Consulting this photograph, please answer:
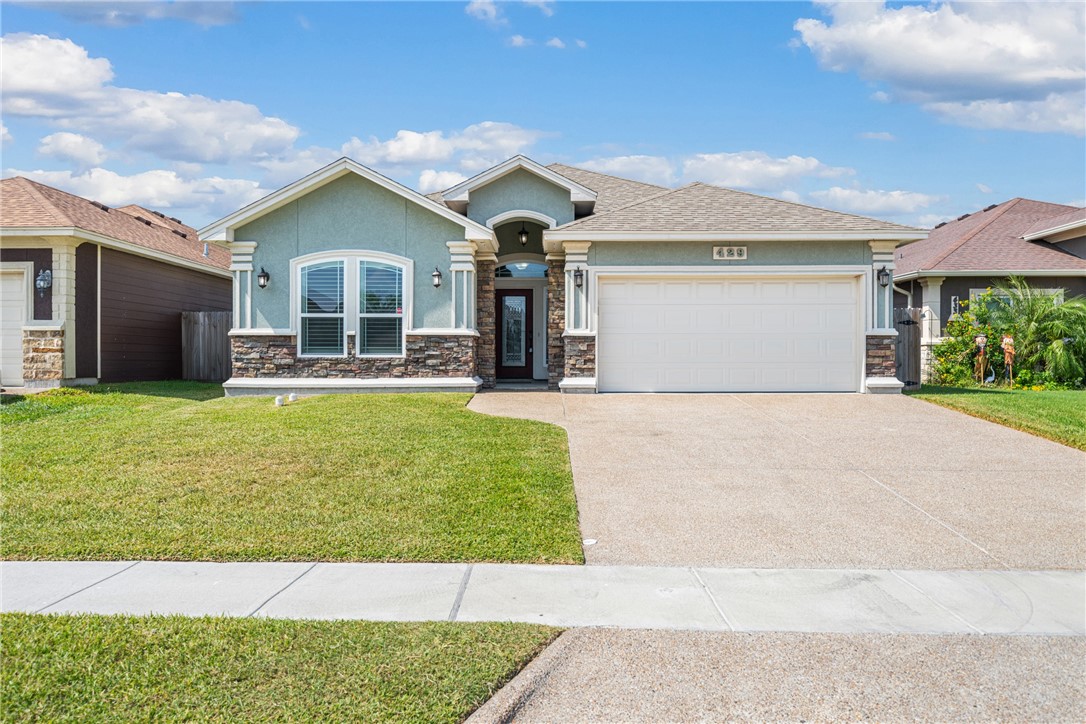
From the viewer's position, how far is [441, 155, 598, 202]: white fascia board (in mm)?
15203

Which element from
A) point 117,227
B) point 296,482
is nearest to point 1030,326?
point 296,482

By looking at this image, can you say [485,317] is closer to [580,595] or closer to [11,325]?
[11,325]

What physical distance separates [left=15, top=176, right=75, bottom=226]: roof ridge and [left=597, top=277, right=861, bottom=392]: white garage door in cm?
1104

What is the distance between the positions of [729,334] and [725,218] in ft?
7.35

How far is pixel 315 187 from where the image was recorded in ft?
46.7

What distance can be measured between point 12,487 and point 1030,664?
8403 mm

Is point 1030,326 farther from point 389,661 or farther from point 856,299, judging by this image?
point 389,661

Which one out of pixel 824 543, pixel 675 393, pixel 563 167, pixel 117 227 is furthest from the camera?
pixel 563 167

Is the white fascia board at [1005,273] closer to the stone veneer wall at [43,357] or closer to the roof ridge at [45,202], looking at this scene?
the roof ridge at [45,202]

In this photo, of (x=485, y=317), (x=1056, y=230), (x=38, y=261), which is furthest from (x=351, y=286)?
(x=1056, y=230)

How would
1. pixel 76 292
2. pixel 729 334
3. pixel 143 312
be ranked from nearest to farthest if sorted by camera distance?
pixel 729 334, pixel 76 292, pixel 143 312

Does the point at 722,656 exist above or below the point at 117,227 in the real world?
below

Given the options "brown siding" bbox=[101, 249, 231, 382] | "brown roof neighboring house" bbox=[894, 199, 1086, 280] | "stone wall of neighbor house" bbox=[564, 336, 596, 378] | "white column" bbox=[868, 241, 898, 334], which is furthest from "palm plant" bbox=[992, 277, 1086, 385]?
"brown siding" bbox=[101, 249, 231, 382]

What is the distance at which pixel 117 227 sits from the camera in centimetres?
1745
